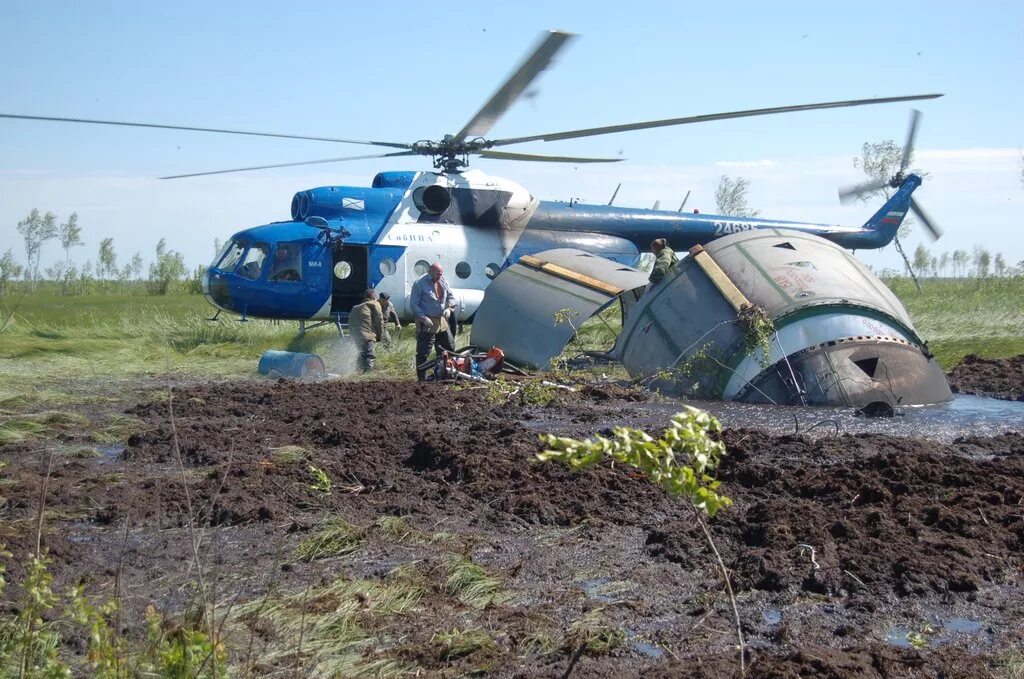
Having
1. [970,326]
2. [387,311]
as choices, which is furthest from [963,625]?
[970,326]

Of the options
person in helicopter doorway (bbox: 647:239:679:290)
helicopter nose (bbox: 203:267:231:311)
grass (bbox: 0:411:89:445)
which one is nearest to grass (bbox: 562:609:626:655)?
grass (bbox: 0:411:89:445)

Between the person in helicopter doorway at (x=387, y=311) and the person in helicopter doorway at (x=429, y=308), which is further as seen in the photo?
the person in helicopter doorway at (x=387, y=311)

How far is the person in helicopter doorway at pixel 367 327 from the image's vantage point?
15.4m

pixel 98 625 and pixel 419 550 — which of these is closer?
pixel 98 625

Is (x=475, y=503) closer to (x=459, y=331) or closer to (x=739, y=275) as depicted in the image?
(x=739, y=275)

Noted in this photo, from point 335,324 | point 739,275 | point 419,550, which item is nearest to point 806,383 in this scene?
point 739,275

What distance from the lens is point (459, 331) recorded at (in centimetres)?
1920

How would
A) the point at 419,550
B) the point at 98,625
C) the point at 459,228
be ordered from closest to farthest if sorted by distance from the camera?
the point at 98,625 < the point at 419,550 < the point at 459,228

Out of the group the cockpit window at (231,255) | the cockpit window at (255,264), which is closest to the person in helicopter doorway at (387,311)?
the cockpit window at (255,264)

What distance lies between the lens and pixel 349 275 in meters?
16.9

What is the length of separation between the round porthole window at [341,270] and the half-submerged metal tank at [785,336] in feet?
19.1

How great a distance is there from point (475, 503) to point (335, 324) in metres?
11.2

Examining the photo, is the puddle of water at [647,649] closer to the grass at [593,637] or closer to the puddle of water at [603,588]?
the grass at [593,637]

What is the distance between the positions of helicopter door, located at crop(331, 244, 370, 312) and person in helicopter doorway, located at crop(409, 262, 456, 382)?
2.72 metres
